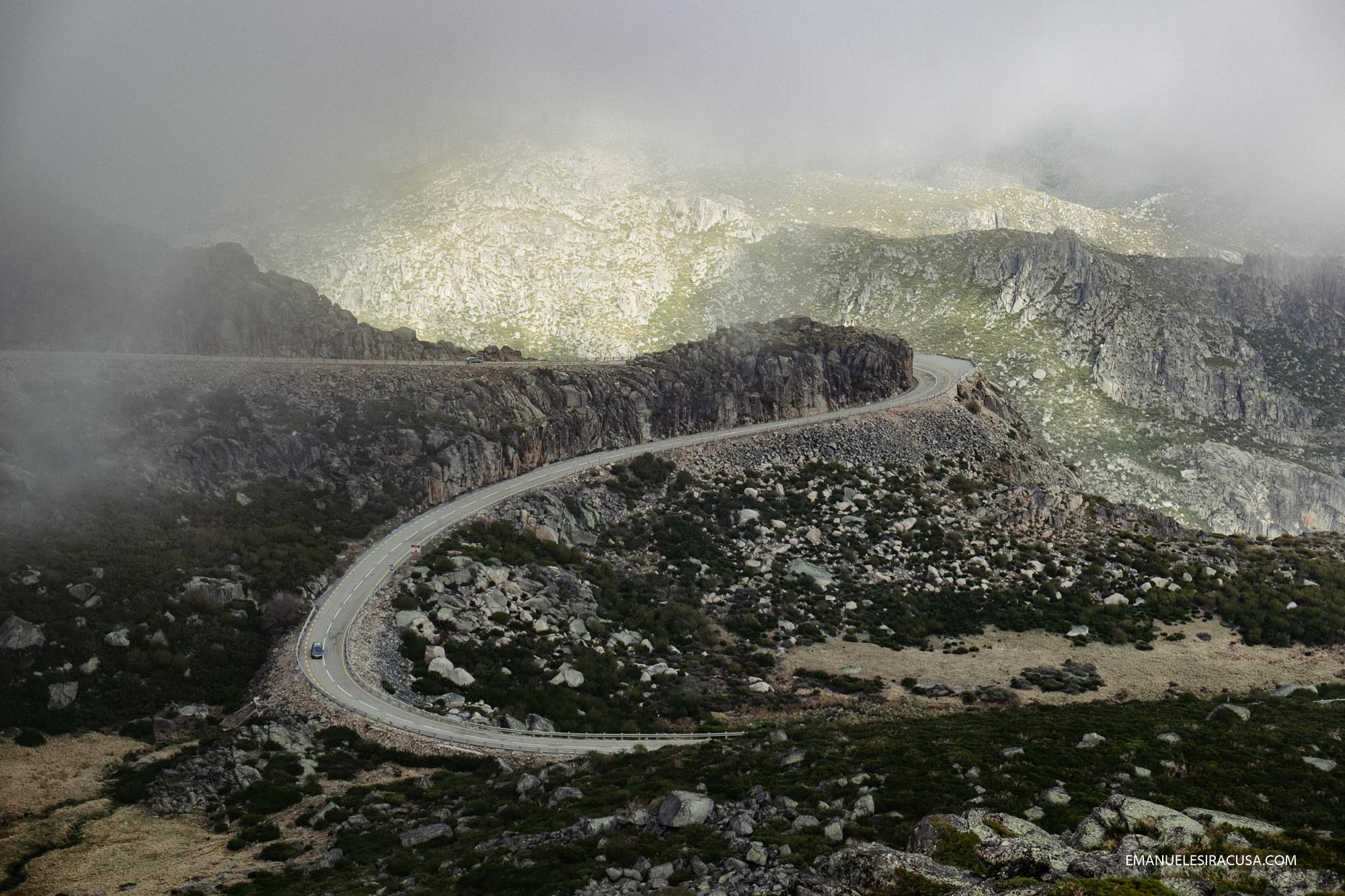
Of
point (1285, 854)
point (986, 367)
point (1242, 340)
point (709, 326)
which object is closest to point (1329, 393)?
point (1242, 340)

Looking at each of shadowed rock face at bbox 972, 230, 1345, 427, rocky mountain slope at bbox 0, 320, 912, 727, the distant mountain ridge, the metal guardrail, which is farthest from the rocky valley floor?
shadowed rock face at bbox 972, 230, 1345, 427

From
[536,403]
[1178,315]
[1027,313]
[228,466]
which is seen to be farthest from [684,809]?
[1178,315]

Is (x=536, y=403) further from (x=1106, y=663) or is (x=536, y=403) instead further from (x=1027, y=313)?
(x=1027, y=313)

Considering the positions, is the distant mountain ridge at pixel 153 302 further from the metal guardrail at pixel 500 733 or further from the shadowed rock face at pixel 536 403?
the metal guardrail at pixel 500 733

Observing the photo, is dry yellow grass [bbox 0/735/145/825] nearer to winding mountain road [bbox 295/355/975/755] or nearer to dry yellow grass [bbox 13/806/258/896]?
dry yellow grass [bbox 13/806/258/896]

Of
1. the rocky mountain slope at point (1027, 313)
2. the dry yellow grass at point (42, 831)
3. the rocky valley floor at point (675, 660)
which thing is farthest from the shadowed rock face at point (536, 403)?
the rocky mountain slope at point (1027, 313)
